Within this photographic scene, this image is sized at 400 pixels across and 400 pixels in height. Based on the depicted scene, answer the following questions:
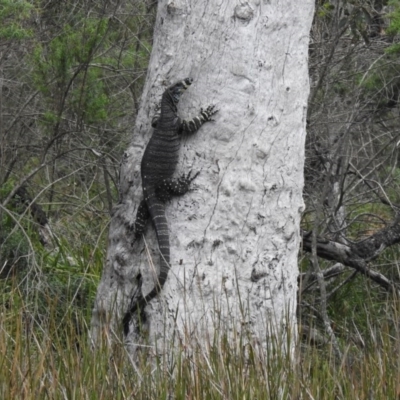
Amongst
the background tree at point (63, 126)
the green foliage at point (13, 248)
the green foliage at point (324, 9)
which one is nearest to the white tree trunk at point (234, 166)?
the background tree at point (63, 126)

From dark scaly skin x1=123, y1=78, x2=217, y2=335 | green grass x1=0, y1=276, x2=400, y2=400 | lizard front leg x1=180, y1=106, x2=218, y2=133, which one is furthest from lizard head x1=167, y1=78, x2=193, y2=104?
green grass x1=0, y1=276, x2=400, y2=400

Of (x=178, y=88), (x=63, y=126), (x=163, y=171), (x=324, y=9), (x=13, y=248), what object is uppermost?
(x=324, y=9)

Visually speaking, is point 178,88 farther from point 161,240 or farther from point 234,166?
point 161,240

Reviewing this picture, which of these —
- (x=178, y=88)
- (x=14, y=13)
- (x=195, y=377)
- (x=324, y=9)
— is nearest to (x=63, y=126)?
(x=14, y=13)

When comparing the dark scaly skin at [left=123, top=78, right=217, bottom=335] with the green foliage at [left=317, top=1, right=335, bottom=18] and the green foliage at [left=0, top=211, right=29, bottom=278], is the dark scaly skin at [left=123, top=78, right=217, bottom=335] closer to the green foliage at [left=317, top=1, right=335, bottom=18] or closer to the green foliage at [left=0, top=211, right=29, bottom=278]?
the green foliage at [left=0, top=211, right=29, bottom=278]

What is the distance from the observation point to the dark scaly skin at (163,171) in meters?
4.92

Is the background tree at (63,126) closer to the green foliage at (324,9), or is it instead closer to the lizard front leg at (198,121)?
the green foliage at (324,9)

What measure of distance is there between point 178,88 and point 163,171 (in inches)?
18.0

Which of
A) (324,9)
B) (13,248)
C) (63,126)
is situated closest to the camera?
(13,248)

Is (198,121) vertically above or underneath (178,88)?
underneath

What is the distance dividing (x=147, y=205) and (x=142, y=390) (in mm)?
1364

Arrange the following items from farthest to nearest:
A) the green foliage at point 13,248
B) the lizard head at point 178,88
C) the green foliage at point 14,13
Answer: the green foliage at point 13,248 → the green foliage at point 14,13 → the lizard head at point 178,88

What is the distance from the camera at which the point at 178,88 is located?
5000 millimetres

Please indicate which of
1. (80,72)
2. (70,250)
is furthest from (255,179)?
(80,72)
